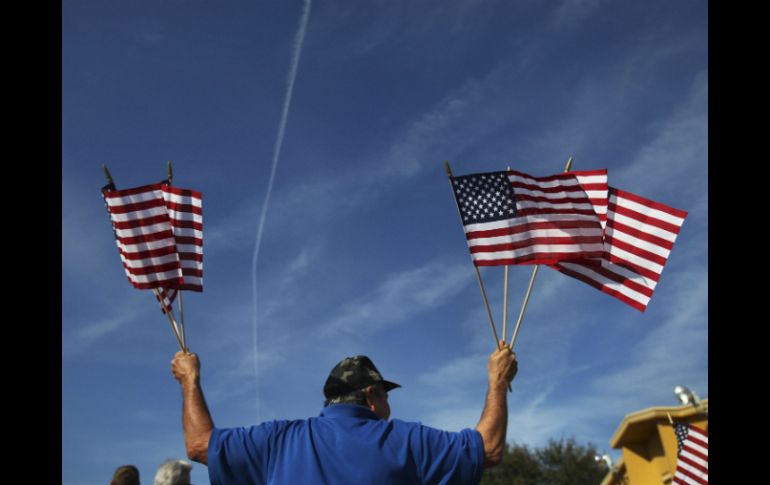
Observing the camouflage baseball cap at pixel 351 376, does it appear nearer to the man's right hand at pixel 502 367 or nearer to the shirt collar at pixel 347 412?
the shirt collar at pixel 347 412

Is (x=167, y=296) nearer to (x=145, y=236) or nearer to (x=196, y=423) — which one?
(x=145, y=236)

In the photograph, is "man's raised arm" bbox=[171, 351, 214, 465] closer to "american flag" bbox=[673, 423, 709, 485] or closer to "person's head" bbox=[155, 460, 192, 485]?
"person's head" bbox=[155, 460, 192, 485]

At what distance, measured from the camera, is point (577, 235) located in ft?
22.9

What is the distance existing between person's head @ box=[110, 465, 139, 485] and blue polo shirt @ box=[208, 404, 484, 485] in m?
3.01

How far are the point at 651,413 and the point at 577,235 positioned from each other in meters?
21.3

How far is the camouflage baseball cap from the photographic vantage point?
4082mm

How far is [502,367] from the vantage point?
4184mm

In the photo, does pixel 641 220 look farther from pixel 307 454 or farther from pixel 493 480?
pixel 493 480

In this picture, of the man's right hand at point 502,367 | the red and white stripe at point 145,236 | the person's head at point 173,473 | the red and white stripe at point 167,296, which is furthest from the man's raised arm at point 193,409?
the red and white stripe at point 167,296

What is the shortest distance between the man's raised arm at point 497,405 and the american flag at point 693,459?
9950mm

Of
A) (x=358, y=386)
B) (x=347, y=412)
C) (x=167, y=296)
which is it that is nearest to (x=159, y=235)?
(x=167, y=296)

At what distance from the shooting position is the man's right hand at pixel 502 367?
4.09 meters

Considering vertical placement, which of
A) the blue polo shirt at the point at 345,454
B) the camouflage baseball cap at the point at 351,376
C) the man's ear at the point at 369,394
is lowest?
the blue polo shirt at the point at 345,454
